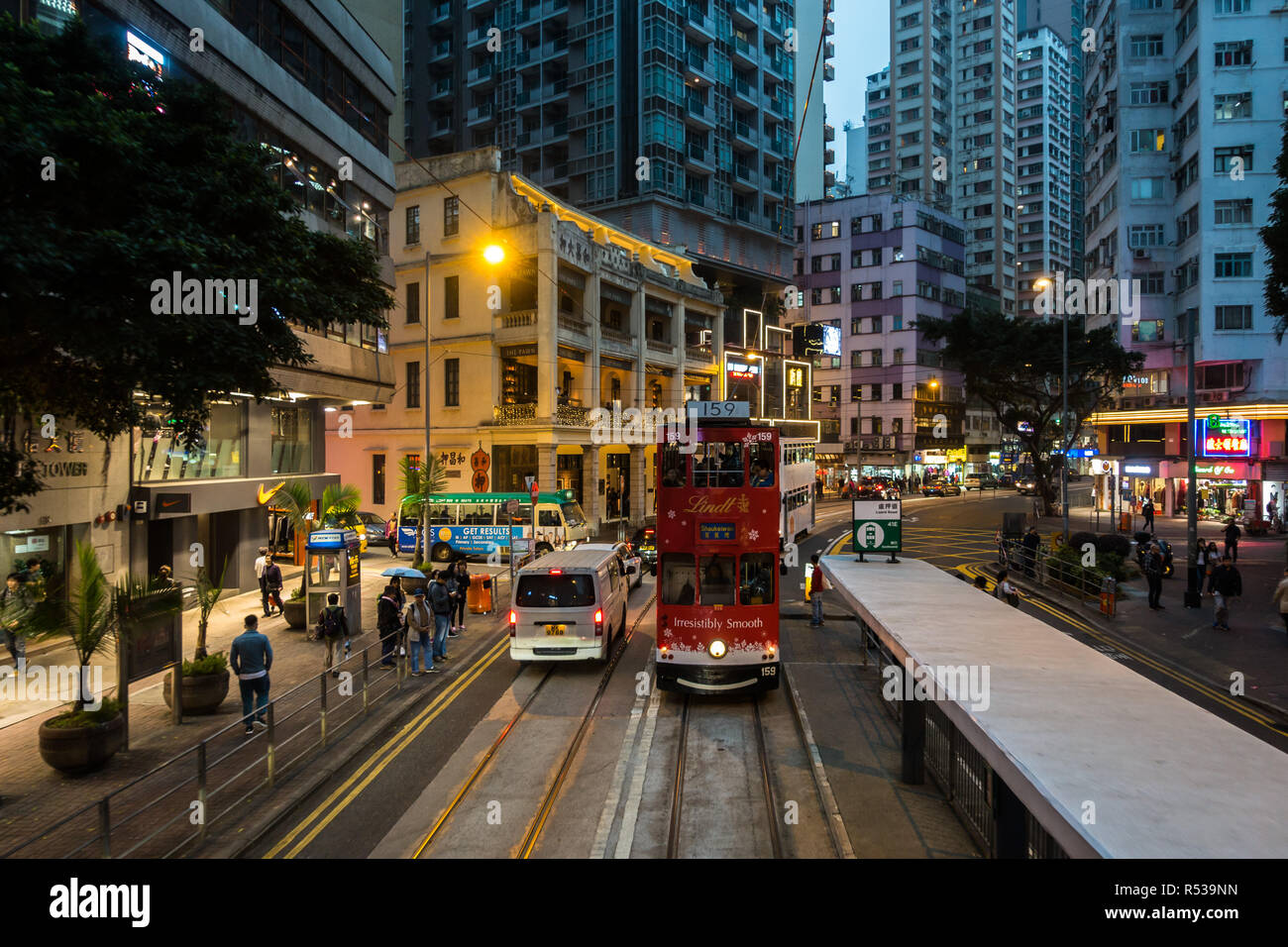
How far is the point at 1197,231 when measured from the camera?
43.9 meters

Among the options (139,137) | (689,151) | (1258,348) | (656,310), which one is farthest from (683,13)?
(139,137)

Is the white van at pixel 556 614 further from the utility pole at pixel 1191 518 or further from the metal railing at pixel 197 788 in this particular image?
the utility pole at pixel 1191 518

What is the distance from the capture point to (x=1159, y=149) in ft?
160

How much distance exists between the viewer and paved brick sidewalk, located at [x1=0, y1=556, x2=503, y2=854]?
886 centimetres

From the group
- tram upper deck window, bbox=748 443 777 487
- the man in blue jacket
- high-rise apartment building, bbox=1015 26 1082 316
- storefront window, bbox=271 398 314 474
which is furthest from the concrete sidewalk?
high-rise apartment building, bbox=1015 26 1082 316

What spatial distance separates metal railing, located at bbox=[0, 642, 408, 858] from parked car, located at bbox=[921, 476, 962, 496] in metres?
65.6

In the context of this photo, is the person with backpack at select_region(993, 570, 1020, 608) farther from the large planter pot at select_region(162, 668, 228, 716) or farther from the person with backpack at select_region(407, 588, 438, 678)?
the large planter pot at select_region(162, 668, 228, 716)

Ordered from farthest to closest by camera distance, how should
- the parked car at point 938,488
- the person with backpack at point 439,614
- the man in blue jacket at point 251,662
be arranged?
the parked car at point 938,488, the person with backpack at point 439,614, the man in blue jacket at point 251,662

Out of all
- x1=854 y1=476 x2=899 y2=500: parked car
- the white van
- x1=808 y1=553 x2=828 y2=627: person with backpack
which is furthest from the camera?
x1=854 y1=476 x2=899 y2=500: parked car

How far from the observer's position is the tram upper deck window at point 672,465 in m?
13.3

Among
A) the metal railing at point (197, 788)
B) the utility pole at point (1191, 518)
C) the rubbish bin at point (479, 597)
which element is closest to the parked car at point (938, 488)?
the utility pole at point (1191, 518)

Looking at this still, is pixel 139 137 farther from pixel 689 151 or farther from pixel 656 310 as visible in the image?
pixel 689 151

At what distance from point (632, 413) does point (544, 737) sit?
3703 centimetres

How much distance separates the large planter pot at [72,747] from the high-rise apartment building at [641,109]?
47.3m
